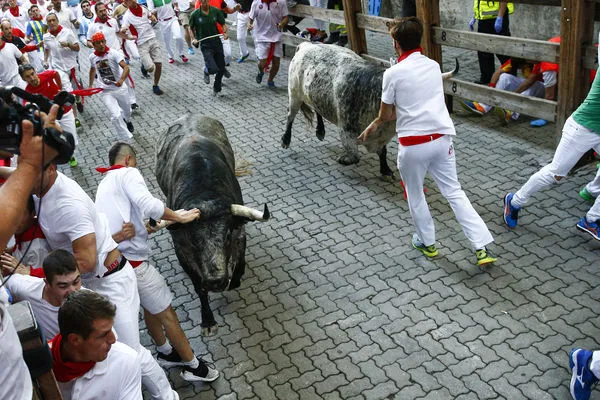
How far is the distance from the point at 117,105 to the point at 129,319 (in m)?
7.23

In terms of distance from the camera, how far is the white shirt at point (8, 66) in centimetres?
1114

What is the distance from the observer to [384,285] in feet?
20.6

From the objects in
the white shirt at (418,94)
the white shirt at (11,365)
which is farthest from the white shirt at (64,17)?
the white shirt at (11,365)

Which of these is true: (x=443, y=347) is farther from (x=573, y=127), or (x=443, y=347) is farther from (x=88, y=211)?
(x=88, y=211)

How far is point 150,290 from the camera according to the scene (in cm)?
504

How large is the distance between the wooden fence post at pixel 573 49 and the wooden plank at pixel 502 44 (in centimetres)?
25

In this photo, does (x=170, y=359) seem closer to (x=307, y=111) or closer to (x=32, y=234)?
(x=32, y=234)

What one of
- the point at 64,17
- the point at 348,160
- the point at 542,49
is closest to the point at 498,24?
the point at 542,49

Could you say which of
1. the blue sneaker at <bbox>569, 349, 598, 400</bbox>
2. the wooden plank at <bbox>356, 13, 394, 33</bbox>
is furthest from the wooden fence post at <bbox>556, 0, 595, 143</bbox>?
the blue sneaker at <bbox>569, 349, 598, 400</bbox>

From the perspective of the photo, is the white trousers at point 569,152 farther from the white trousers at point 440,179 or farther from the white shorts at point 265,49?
the white shorts at point 265,49

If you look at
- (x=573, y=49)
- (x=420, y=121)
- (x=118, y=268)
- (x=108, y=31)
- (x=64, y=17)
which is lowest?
(x=118, y=268)

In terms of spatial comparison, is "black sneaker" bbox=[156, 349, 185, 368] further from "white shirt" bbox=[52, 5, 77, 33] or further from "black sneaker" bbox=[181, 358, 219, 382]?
"white shirt" bbox=[52, 5, 77, 33]

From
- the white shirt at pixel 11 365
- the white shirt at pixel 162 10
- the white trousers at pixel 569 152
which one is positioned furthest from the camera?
the white shirt at pixel 162 10

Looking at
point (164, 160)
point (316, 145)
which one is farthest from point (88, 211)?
point (316, 145)
